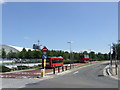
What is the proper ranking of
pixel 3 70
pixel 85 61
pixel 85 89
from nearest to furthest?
pixel 85 89
pixel 3 70
pixel 85 61

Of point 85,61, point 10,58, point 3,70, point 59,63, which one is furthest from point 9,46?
point 3,70

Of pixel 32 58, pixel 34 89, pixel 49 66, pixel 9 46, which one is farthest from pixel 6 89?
pixel 9 46

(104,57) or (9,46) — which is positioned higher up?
(9,46)

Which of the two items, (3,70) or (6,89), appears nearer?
(6,89)

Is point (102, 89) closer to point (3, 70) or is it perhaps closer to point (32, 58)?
Answer: point (3, 70)

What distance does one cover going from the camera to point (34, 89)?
514 inches

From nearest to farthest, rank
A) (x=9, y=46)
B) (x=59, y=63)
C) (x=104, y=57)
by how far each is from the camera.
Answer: (x=59, y=63) < (x=9, y=46) < (x=104, y=57)

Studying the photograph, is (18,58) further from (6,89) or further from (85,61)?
(6,89)

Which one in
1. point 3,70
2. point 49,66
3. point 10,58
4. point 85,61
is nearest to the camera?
point 3,70

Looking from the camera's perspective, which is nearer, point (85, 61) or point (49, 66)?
point (49, 66)

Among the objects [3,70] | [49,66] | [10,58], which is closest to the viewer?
[3,70]

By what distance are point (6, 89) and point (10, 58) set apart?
87.0m

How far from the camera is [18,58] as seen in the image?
302 feet

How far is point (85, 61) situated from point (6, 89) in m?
60.5
